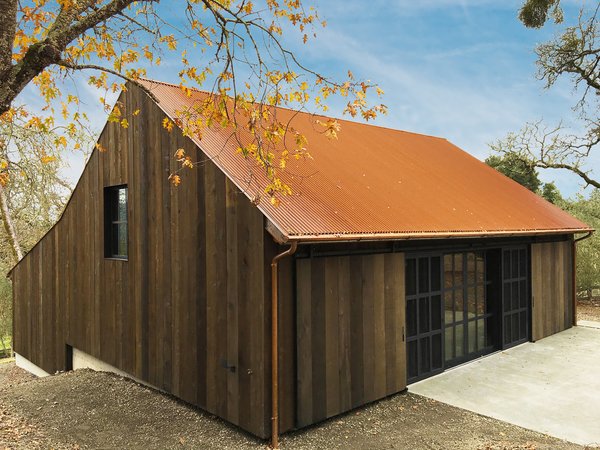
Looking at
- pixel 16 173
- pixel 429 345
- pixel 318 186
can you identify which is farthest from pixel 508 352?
pixel 16 173

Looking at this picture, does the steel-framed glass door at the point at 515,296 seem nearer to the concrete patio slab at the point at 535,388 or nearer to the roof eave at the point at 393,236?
the concrete patio slab at the point at 535,388

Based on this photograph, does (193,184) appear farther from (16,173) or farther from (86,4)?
(16,173)

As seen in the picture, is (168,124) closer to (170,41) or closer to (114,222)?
(170,41)

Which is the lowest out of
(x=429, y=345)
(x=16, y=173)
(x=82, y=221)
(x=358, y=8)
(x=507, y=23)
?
(x=429, y=345)

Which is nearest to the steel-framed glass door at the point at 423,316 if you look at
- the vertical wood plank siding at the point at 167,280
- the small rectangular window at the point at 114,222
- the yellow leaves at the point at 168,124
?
the vertical wood plank siding at the point at 167,280

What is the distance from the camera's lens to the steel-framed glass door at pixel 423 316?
24.0 feet

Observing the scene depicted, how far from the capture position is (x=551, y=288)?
10938 mm

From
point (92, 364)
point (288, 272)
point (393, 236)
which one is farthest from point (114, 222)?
point (393, 236)

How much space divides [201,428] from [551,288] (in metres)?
8.62

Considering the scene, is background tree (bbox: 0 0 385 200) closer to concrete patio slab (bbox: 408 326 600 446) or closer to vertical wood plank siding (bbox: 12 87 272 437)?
vertical wood plank siding (bbox: 12 87 272 437)

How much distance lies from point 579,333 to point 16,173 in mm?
16788

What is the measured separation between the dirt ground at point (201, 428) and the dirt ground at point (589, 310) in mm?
9805

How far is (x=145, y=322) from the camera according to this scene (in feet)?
25.4

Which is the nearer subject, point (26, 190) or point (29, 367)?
point (29, 367)
